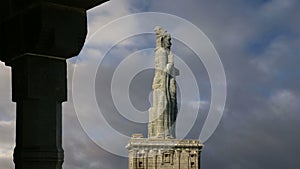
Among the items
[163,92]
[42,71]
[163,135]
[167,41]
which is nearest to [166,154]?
[163,135]

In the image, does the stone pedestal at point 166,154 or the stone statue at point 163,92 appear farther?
the stone statue at point 163,92

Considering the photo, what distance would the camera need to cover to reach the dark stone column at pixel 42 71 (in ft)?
9.73

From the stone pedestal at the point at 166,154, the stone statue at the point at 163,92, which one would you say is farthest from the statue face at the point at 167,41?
the stone pedestal at the point at 166,154

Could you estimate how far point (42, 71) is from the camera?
308 centimetres

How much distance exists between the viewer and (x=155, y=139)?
62.4ft

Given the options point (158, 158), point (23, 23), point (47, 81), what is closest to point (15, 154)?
point (47, 81)

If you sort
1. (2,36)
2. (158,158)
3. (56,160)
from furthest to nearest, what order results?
(158,158) < (2,36) < (56,160)

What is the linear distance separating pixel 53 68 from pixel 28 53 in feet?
0.50

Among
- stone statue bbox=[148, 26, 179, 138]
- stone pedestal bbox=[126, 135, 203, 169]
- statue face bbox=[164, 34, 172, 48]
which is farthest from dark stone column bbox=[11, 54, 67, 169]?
statue face bbox=[164, 34, 172, 48]

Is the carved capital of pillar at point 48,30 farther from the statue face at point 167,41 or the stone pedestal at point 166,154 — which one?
the statue face at point 167,41

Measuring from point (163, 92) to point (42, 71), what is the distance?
→ 16.9m

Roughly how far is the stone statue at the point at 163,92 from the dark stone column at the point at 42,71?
16395 mm

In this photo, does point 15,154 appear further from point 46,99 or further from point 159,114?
point 159,114

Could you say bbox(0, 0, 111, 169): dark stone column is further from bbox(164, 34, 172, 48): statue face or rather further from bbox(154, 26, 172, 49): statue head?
bbox(164, 34, 172, 48): statue face
